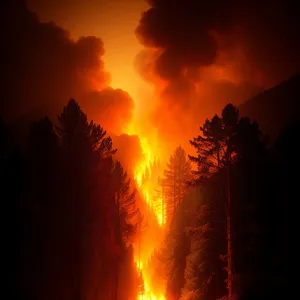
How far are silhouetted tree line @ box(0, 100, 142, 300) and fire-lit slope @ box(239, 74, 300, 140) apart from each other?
989 inches

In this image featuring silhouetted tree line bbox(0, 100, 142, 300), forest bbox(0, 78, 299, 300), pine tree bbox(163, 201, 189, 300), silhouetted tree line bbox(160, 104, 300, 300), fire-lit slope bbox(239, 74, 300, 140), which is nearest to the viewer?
silhouetted tree line bbox(0, 100, 142, 300)

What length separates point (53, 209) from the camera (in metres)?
16.4

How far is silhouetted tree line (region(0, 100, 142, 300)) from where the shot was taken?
15.0m

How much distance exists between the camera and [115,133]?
89062mm

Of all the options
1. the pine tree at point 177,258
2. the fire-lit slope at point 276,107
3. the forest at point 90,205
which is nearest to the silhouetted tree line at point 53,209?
the forest at point 90,205

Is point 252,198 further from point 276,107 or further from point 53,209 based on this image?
point 276,107

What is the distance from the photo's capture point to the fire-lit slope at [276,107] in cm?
3612

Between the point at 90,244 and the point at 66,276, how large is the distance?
2398 mm

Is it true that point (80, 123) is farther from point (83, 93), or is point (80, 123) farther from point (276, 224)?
point (83, 93)

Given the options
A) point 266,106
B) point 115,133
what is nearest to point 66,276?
point 266,106

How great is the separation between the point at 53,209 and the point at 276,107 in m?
34.7

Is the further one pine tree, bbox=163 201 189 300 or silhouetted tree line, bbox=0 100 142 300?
pine tree, bbox=163 201 189 300

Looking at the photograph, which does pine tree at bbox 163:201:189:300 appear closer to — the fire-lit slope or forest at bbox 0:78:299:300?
forest at bbox 0:78:299:300

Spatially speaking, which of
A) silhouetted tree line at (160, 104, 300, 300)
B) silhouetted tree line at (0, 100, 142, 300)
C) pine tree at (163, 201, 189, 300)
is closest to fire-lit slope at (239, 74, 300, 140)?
pine tree at (163, 201, 189, 300)
